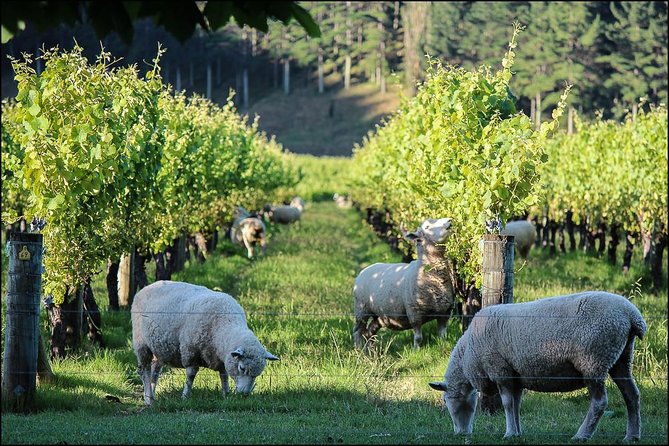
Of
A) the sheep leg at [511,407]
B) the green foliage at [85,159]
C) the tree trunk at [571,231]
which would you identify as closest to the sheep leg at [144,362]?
the green foliage at [85,159]

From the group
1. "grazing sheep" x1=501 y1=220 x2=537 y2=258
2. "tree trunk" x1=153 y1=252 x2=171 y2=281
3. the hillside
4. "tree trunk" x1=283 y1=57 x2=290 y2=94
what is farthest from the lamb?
"tree trunk" x1=283 y1=57 x2=290 y2=94

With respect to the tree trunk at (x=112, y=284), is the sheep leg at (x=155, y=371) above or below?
below

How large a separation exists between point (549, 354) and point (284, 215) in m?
34.4

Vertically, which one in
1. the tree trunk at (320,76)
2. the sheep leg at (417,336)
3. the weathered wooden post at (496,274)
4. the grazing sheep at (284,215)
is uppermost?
the tree trunk at (320,76)

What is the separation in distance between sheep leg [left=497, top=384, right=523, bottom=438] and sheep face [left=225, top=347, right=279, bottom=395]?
9.36 ft

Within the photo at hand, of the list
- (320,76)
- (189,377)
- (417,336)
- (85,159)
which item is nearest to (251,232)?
(417,336)

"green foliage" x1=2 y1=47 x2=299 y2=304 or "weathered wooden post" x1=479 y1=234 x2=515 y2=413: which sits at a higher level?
"green foliage" x1=2 y1=47 x2=299 y2=304

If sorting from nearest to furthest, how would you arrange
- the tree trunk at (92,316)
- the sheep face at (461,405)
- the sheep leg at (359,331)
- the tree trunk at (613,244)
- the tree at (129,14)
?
the tree at (129,14)
the sheep face at (461,405)
the tree trunk at (92,316)
the sheep leg at (359,331)
the tree trunk at (613,244)

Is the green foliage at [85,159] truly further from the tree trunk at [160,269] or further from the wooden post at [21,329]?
the tree trunk at [160,269]

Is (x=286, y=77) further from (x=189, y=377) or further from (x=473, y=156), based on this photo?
(x=189, y=377)

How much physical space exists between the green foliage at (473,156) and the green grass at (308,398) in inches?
37.4

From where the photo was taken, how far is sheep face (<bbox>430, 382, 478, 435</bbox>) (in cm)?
876

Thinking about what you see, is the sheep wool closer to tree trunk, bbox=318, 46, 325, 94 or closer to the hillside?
the hillside

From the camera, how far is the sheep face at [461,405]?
28.7 feet
